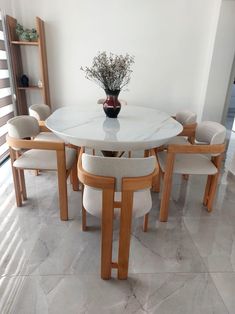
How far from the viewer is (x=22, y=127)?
2.13m

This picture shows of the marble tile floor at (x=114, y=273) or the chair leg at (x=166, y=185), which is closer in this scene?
the marble tile floor at (x=114, y=273)

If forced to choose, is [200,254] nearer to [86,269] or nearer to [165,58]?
[86,269]

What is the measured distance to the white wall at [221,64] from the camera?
10.2 feet

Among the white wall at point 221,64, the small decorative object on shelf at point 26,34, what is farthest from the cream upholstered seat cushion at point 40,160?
the white wall at point 221,64

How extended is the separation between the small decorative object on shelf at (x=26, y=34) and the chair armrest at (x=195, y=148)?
262cm

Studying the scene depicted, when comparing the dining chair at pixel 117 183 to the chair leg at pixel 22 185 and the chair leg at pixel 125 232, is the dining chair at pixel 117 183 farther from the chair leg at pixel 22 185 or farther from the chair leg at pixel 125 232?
the chair leg at pixel 22 185

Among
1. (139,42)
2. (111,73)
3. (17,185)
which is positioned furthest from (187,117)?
(17,185)

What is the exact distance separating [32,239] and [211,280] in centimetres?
137

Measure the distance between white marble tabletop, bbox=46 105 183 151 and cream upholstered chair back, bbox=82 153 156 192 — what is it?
29 centimetres

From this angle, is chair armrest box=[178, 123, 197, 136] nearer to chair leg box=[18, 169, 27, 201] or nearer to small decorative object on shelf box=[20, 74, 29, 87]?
chair leg box=[18, 169, 27, 201]

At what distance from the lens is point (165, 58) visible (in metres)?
3.48

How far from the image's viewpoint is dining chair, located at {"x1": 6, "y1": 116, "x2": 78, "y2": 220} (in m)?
1.88

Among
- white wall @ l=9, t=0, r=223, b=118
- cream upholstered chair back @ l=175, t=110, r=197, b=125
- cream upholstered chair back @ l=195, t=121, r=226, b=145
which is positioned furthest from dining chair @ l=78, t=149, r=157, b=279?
white wall @ l=9, t=0, r=223, b=118

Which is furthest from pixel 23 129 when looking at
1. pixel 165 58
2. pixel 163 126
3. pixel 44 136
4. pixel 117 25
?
pixel 165 58
